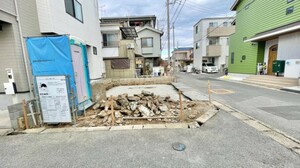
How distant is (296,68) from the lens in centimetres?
850

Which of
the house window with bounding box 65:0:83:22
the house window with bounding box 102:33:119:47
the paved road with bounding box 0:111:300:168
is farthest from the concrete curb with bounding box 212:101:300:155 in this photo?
the house window with bounding box 102:33:119:47

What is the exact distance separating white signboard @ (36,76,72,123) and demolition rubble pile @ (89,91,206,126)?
0.90 meters

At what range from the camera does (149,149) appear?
2787 mm

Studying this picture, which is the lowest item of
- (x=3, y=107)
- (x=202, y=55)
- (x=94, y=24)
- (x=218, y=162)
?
(x=218, y=162)

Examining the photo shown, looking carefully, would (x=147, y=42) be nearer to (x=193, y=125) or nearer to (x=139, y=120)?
(x=139, y=120)

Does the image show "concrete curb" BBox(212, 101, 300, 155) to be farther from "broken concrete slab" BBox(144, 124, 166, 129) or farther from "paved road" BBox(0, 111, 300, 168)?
"broken concrete slab" BBox(144, 124, 166, 129)

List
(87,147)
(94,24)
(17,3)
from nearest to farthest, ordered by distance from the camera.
Result: (87,147)
(17,3)
(94,24)

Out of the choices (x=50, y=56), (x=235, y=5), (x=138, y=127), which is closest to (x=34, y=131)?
(x=50, y=56)

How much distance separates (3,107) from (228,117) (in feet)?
25.9

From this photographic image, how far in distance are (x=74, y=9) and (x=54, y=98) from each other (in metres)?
6.24

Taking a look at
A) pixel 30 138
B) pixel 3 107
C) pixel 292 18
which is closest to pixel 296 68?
pixel 292 18

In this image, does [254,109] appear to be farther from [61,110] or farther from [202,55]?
[202,55]

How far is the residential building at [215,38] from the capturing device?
24.9 m

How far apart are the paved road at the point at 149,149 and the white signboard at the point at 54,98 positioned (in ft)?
1.84
